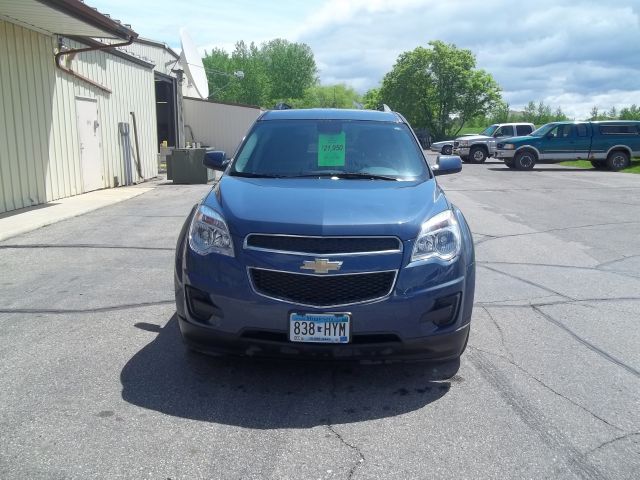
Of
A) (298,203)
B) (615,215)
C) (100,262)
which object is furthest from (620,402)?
(615,215)

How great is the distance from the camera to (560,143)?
85.0 ft

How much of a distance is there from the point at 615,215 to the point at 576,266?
532 cm

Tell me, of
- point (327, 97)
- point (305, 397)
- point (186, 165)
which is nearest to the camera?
point (305, 397)

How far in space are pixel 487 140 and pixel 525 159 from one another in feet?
19.5

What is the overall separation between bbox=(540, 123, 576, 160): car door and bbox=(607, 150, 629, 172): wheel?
1672mm

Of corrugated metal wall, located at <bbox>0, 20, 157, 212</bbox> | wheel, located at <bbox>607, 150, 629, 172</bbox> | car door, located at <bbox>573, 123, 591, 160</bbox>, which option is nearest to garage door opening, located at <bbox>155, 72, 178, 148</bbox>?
corrugated metal wall, located at <bbox>0, 20, 157, 212</bbox>

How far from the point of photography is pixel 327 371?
407 centimetres

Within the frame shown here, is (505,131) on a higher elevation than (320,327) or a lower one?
higher

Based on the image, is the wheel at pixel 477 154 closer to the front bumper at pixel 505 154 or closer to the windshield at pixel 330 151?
the front bumper at pixel 505 154

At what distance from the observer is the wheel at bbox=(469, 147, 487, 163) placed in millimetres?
32191

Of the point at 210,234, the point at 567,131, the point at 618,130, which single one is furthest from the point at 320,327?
the point at 618,130

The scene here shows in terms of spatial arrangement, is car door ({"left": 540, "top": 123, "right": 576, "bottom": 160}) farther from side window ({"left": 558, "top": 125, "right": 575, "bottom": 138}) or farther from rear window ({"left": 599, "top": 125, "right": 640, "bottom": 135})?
rear window ({"left": 599, "top": 125, "right": 640, "bottom": 135})

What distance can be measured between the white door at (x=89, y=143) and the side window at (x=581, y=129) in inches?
797

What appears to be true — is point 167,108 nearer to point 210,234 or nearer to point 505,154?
point 505,154
